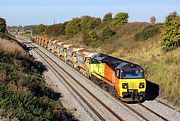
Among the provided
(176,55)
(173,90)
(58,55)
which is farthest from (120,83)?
(58,55)

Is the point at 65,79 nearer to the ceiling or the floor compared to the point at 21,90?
nearer to the floor

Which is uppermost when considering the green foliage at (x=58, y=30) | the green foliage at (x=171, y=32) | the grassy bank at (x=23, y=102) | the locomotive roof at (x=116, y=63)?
the green foliage at (x=171, y=32)

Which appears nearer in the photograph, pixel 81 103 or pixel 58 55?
pixel 81 103

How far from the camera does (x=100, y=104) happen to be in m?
22.5

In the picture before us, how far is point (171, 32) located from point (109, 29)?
31.5 metres

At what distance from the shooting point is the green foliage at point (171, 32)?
126 feet

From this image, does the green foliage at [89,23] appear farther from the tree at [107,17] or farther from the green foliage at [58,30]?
the green foliage at [58,30]

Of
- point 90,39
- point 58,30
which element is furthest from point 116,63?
point 58,30

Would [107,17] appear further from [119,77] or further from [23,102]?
[23,102]

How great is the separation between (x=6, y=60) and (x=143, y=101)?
13289 millimetres

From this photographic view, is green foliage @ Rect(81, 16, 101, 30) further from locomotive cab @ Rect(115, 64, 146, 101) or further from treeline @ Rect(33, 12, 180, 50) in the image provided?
locomotive cab @ Rect(115, 64, 146, 101)

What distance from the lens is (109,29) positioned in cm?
6969

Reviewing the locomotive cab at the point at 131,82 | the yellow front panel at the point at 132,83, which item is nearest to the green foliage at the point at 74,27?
the locomotive cab at the point at 131,82

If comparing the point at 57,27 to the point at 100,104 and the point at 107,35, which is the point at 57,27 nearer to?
the point at 107,35
